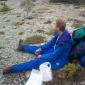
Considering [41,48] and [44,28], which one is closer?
[41,48]

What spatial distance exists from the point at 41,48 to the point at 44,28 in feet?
10.1

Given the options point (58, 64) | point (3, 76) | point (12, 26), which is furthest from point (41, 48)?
point (12, 26)

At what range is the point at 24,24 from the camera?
12297mm

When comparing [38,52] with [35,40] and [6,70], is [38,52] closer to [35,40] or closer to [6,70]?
[6,70]

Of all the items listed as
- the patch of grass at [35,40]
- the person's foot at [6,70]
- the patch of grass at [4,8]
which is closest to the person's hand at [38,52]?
the person's foot at [6,70]

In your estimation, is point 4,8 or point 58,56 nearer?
point 58,56

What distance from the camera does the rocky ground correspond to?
28.5 feet

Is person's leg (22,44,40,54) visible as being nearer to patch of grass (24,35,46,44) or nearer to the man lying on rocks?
patch of grass (24,35,46,44)

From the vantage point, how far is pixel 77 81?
7426 mm

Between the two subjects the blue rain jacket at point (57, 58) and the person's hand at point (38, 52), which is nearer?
the blue rain jacket at point (57, 58)

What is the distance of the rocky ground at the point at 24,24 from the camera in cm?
868

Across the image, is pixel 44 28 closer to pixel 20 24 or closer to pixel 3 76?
pixel 20 24

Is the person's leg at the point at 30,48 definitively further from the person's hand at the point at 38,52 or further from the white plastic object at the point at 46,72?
the white plastic object at the point at 46,72

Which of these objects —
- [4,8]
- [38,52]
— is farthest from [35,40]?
[4,8]
